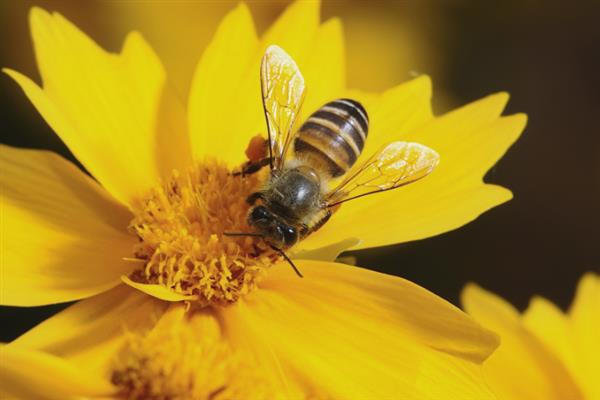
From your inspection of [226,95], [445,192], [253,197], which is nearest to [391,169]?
[445,192]

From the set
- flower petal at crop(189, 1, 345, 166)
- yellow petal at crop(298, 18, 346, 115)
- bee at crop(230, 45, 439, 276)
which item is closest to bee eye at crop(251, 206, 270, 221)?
bee at crop(230, 45, 439, 276)

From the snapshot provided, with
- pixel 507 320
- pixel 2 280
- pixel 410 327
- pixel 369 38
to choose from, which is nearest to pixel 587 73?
pixel 369 38

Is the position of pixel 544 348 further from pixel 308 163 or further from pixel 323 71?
pixel 323 71

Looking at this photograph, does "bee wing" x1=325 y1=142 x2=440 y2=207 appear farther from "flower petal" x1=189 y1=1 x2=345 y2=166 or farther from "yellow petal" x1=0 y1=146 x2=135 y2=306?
"yellow petal" x1=0 y1=146 x2=135 y2=306

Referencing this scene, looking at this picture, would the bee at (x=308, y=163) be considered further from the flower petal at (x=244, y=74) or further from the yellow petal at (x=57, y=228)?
the yellow petal at (x=57, y=228)

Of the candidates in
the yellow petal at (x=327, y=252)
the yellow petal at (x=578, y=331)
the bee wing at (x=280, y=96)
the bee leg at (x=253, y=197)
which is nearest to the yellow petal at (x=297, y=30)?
the bee wing at (x=280, y=96)
